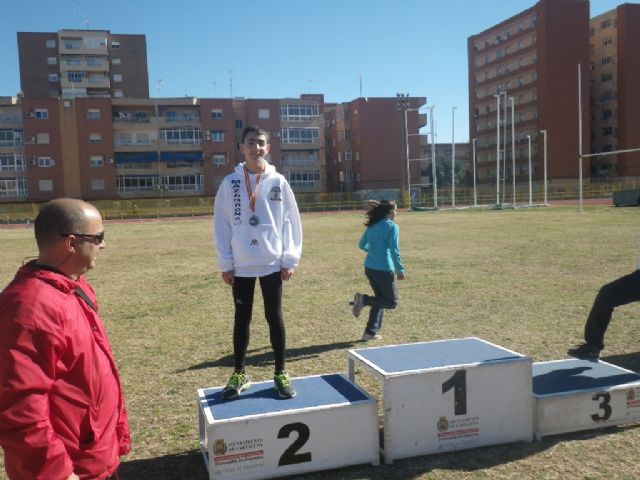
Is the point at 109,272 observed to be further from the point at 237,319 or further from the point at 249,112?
the point at 249,112

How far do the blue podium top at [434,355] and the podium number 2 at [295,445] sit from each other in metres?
0.68

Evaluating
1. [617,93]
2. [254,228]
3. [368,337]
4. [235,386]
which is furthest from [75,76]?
[235,386]

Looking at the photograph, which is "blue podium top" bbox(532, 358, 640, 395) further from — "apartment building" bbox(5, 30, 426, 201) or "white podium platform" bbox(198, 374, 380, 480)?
"apartment building" bbox(5, 30, 426, 201)

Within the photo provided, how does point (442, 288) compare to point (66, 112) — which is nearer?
point (442, 288)

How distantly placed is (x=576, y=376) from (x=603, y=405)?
1.13 ft

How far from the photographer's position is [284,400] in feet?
13.2

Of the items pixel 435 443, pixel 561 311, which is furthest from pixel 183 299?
pixel 435 443

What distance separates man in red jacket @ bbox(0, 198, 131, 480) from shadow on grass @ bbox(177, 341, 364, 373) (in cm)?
386

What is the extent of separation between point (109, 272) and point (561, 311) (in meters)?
11.3

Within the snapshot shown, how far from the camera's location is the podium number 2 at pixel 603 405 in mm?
4367

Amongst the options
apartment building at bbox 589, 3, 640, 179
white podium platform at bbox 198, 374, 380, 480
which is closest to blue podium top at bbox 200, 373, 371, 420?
white podium platform at bbox 198, 374, 380, 480

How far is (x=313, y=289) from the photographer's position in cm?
1140

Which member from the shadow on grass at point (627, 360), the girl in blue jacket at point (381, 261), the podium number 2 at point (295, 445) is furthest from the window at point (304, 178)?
the podium number 2 at point (295, 445)

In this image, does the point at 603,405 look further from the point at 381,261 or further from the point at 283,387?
the point at 381,261
